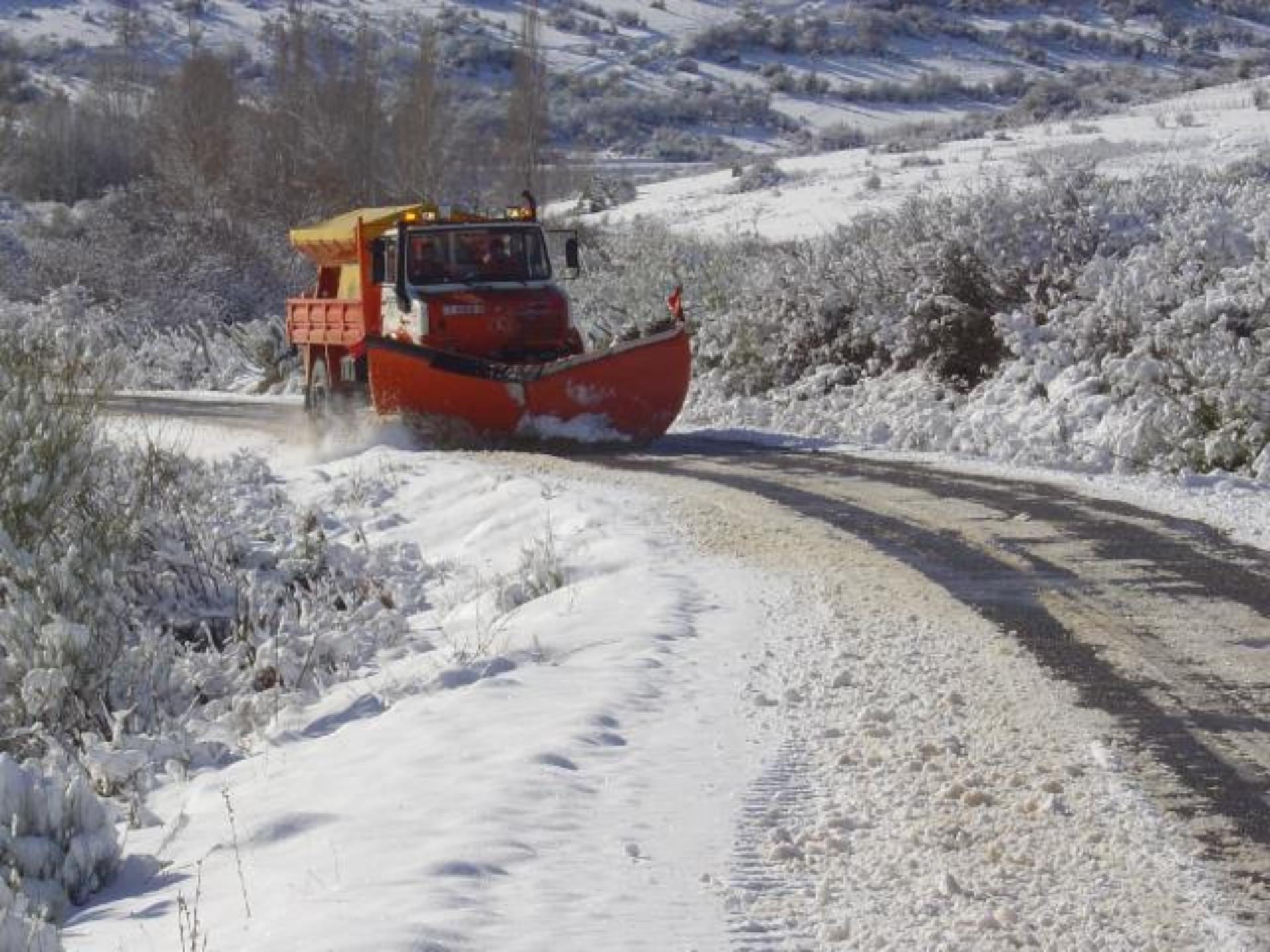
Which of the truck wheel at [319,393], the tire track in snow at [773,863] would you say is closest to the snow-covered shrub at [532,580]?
the tire track in snow at [773,863]

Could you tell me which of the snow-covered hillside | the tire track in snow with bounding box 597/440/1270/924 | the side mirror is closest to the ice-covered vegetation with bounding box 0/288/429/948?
the tire track in snow with bounding box 597/440/1270/924

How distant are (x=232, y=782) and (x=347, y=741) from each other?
460 mm

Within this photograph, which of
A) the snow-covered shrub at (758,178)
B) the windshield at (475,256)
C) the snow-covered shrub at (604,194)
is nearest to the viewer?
the windshield at (475,256)

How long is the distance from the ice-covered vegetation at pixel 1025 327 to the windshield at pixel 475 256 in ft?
10.3

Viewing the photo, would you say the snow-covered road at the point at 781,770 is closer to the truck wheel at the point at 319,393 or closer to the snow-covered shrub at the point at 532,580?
the snow-covered shrub at the point at 532,580

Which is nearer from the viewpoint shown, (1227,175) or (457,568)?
(457,568)

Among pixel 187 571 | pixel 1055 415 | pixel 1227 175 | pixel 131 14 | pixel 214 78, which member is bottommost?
pixel 187 571

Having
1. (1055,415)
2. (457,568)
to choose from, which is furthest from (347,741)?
(1055,415)

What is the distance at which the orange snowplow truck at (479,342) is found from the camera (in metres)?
15.6

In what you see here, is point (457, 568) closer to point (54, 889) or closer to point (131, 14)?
point (54, 889)

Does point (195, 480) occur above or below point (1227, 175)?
below

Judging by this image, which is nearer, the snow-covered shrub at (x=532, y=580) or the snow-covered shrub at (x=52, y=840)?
the snow-covered shrub at (x=52, y=840)

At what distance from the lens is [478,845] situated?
475cm

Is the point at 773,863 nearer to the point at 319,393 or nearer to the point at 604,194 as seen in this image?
the point at 319,393
